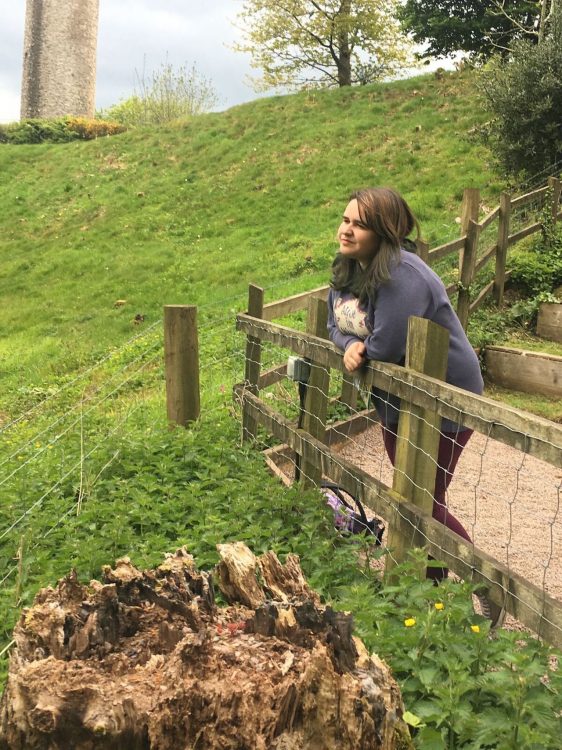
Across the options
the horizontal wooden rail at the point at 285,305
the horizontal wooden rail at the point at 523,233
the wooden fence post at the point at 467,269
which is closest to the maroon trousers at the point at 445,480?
the horizontal wooden rail at the point at 285,305

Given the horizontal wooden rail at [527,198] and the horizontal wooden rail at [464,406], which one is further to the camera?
the horizontal wooden rail at [527,198]

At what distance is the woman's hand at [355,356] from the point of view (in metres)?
3.26

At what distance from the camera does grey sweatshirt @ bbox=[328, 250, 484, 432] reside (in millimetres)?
3006

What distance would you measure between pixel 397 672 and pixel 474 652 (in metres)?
0.26

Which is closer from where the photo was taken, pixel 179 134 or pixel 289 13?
pixel 179 134

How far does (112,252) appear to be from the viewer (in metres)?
16.3

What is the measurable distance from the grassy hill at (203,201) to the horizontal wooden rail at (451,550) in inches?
282

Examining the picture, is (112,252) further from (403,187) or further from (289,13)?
(289,13)

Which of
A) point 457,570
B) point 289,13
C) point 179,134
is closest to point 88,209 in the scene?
point 179,134

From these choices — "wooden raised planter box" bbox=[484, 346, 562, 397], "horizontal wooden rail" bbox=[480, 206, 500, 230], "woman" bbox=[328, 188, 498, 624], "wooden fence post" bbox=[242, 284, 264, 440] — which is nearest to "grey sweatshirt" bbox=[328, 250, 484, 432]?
"woman" bbox=[328, 188, 498, 624]

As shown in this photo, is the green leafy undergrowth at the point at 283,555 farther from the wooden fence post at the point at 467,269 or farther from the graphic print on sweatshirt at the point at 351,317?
the wooden fence post at the point at 467,269

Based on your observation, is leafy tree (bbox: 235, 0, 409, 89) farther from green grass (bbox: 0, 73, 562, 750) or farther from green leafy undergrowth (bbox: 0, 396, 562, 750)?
green leafy undergrowth (bbox: 0, 396, 562, 750)

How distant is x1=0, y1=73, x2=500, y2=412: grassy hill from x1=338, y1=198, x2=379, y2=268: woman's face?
7738 millimetres

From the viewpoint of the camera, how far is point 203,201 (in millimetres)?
18078
